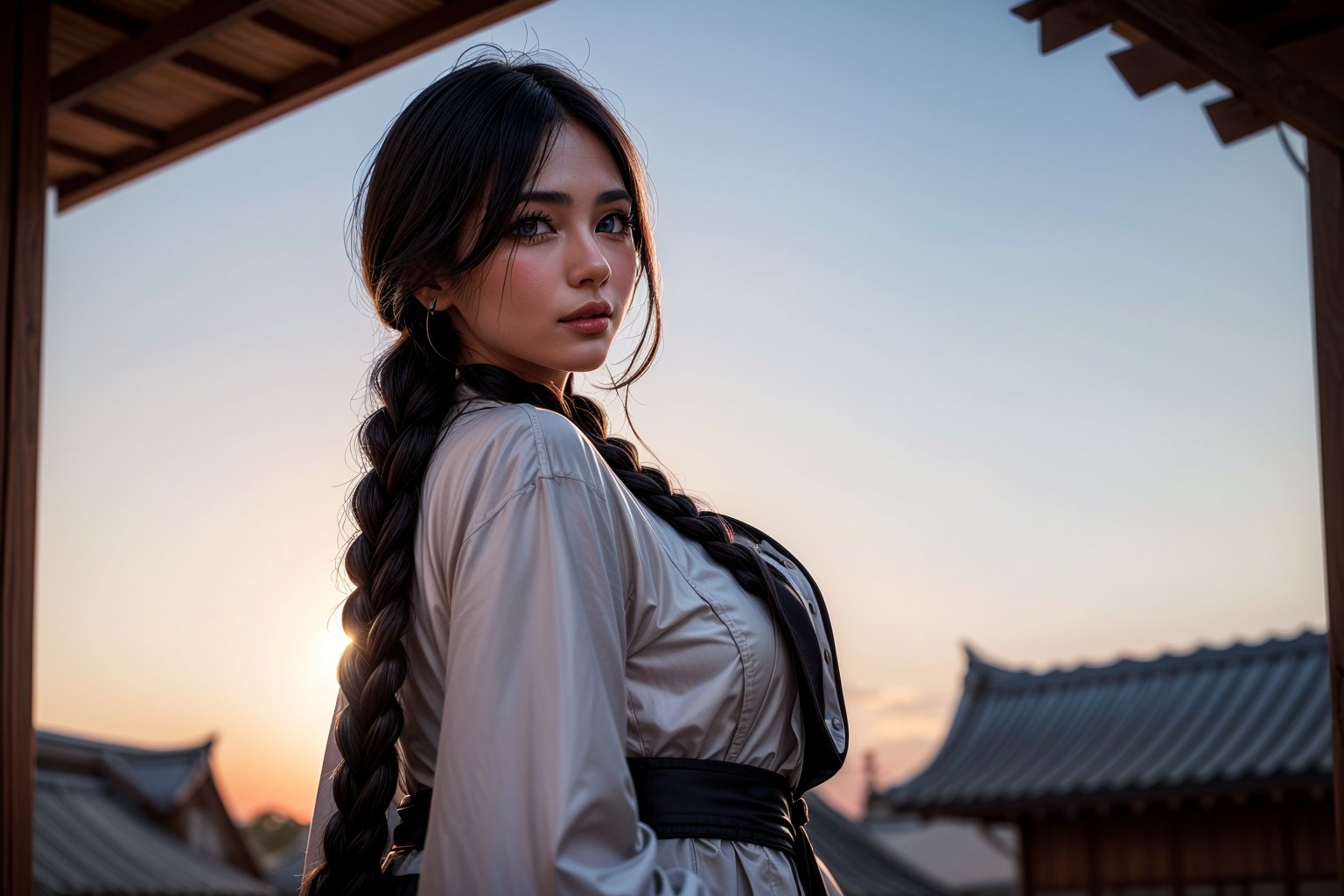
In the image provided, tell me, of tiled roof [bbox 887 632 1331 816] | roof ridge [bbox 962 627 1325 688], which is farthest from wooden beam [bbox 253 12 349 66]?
roof ridge [bbox 962 627 1325 688]

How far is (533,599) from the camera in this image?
46.1 inches

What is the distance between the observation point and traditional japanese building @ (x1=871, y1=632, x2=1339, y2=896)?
33.3 ft

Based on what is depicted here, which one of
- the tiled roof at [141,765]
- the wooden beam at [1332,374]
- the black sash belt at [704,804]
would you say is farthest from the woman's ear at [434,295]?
the tiled roof at [141,765]

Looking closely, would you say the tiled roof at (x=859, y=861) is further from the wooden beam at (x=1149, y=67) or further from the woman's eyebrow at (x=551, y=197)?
the woman's eyebrow at (x=551, y=197)

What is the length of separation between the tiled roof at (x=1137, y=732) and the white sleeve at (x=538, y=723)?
9986 millimetres

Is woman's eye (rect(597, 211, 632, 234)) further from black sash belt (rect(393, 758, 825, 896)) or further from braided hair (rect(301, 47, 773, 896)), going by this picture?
black sash belt (rect(393, 758, 825, 896))

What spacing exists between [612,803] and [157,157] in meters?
3.20

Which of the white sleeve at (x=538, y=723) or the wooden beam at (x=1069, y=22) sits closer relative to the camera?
the white sleeve at (x=538, y=723)

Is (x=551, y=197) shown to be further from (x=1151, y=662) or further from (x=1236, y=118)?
(x=1151, y=662)

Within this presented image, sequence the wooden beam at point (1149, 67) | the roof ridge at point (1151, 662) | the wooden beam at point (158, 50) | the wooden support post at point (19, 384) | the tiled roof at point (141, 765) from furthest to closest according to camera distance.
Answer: the tiled roof at point (141, 765)
the roof ridge at point (1151, 662)
the wooden beam at point (1149, 67)
the wooden beam at point (158, 50)
the wooden support post at point (19, 384)

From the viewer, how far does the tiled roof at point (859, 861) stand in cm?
1778

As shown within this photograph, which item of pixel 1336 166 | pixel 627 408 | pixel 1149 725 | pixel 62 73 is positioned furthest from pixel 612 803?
pixel 1149 725

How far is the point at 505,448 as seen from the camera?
4.11 ft

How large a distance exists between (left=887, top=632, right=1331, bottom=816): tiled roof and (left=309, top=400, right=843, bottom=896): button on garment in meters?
9.79
